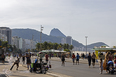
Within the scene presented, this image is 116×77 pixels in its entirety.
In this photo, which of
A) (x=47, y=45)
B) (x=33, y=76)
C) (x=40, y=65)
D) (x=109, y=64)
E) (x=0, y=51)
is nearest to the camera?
(x=33, y=76)

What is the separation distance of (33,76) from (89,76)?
3.89 metres

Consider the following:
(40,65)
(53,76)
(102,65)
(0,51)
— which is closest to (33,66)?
(40,65)

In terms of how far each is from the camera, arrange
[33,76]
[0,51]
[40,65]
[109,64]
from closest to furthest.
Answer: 1. [33,76]
2. [109,64]
3. [40,65]
4. [0,51]

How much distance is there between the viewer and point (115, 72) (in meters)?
17.3

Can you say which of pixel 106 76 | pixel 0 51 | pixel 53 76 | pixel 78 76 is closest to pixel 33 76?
pixel 53 76

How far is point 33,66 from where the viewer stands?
1780 cm

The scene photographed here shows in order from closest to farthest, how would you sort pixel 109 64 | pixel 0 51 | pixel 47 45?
pixel 109 64 → pixel 0 51 → pixel 47 45

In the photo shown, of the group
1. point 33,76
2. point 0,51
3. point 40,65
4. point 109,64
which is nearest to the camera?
point 33,76

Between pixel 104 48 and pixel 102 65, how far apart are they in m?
26.1

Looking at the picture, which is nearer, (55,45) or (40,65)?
(40,65)

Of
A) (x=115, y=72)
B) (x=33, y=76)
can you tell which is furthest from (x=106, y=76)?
(x=33, y=76)

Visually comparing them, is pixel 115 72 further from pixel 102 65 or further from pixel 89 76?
pixel 89 76

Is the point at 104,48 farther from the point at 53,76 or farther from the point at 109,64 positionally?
the point at 53,76

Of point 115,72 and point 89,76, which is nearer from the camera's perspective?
point 89,76
